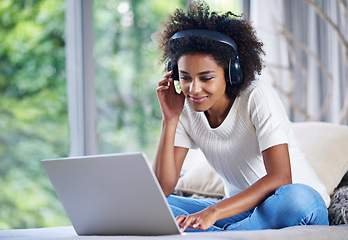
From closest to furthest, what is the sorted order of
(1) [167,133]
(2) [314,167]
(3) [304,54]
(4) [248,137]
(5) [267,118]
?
(5) [267,118], (4) [248,137], (1) [167,133], (2) [314,167], (3) [304,54]

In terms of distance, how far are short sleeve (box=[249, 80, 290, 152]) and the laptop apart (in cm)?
43

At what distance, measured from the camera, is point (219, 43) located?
1438mm

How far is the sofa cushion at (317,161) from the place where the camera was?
1.75m

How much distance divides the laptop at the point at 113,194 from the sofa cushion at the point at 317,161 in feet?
2.67

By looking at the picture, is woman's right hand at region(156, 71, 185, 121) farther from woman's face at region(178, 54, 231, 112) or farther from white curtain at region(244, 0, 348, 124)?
white curtain at region(244, 0, 348, 124)

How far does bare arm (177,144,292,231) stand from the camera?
47.1 inches

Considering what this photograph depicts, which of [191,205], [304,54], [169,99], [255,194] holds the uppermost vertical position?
[304,54]

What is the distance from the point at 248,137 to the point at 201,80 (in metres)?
0.24

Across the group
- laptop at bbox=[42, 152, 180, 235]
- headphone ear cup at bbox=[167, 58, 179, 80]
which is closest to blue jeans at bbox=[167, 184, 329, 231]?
laptop at bbox=[42, 152, 180, 235]

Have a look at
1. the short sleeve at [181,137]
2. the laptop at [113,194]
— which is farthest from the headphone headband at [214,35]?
the laptop at [113,194]

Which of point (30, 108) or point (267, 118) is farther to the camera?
point (30, 108)

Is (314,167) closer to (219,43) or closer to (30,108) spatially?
(219,43)

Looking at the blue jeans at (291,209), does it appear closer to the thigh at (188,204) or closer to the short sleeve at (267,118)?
the short sleeve at (267,118)

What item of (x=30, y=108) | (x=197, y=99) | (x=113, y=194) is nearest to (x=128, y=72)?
(x=30, y=108)
